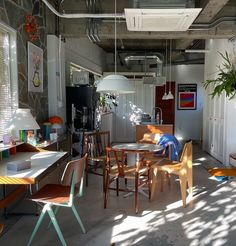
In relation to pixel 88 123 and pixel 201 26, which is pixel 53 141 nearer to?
pixel 88 123

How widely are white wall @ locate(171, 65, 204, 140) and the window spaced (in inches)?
280

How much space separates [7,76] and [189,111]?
7527 mm

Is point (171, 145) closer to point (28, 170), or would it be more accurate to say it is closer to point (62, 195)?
point (62, 195)

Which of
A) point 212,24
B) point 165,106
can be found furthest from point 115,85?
point 165,106

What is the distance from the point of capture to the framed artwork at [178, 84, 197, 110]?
9672 mm

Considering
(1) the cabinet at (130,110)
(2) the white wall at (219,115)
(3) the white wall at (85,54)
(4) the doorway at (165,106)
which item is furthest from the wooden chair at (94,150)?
(4) the doorway at (165,106)

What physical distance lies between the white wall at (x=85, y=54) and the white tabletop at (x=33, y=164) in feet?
10.1

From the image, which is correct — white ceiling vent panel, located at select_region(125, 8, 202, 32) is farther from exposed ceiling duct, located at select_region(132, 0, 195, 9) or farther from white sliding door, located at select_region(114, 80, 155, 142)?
white sliding door, located at select_region(114, 80, 155, 142)

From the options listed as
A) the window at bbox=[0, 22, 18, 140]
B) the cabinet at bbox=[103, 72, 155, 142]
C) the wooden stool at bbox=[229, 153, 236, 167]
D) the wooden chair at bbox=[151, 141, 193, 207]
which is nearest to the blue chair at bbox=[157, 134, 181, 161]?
the wooden chair at bbox=[151, 141, 193, 207]

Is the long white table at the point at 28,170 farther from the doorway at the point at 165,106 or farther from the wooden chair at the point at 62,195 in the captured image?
the doorway at the point at 165,106

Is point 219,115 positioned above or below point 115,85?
below

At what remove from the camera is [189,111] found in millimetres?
9797

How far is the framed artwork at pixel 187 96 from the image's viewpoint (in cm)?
967

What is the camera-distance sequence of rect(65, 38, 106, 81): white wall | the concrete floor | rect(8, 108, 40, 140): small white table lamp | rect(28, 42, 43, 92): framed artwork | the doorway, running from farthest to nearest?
the doorway
rect(65, 38, 106, 81): white wall
rect(28, 42, 43, 92): framed artwork
rect(8, 108, 40, 140): small white table lamp
the concrete floor
